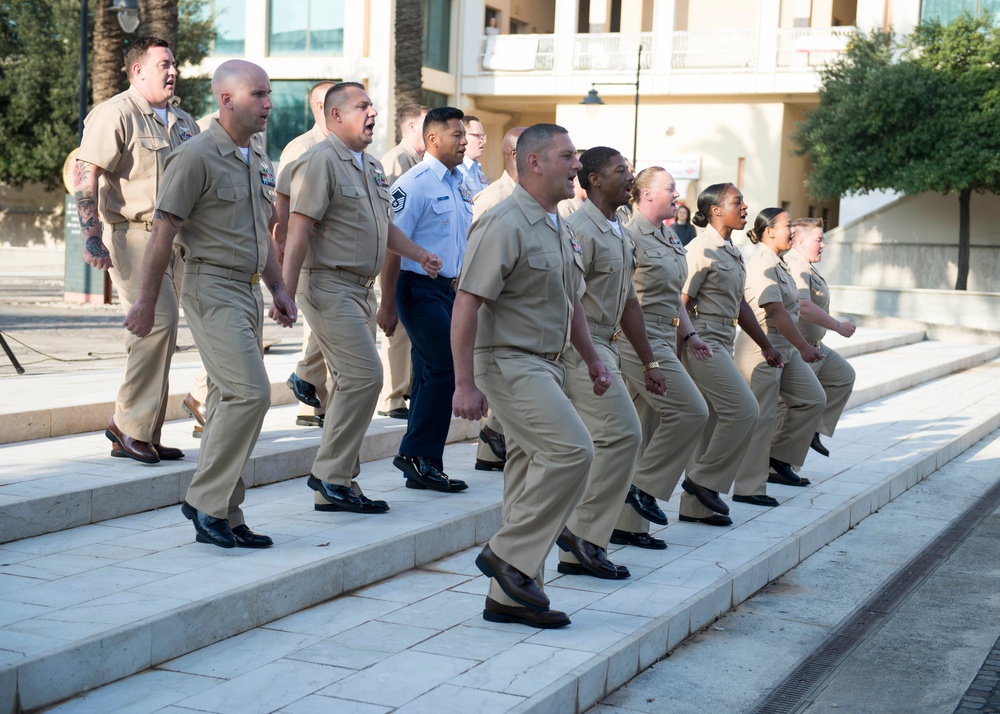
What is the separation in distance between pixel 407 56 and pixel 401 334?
8.67 metres

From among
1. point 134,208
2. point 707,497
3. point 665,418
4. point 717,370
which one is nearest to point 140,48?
point 134,208

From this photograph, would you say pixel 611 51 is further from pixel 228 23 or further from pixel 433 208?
pixel 433 208

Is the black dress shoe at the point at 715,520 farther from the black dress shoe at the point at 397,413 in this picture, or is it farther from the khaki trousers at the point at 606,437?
the black dress shoe at the point at 397,413

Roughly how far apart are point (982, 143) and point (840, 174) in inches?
143

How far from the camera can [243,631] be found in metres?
4.89

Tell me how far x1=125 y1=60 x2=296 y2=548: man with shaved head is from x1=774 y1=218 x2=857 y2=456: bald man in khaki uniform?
4.70 metres

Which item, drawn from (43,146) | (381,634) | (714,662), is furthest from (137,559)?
(43,146)

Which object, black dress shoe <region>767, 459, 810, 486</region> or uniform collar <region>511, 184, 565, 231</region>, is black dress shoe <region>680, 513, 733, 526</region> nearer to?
black dress shoe <region>767, 459, 810, 486</region>

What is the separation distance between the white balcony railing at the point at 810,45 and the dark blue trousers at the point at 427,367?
3014 centimetres

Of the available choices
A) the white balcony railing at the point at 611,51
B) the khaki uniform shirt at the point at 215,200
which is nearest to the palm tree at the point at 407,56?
the khaki uniform shirt at the point at 215,200

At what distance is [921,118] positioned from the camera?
30.6 meters

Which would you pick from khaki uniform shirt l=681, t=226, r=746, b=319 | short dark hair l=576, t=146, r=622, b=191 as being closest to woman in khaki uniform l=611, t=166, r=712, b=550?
khaki uniform shirt l=681, t=226, r=746, b=319

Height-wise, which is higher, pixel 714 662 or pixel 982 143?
pixel 982 143

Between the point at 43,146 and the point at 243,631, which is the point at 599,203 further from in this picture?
the point at 43,146
